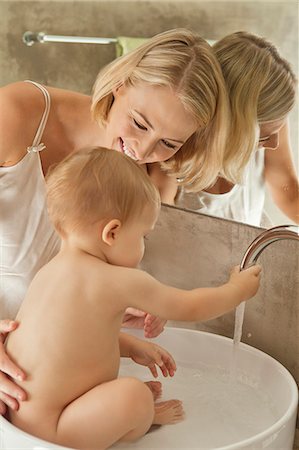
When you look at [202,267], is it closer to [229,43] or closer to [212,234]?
[212,234]

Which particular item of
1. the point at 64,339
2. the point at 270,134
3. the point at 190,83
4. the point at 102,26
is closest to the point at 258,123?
the point at 270,134

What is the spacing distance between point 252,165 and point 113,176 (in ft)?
1.04

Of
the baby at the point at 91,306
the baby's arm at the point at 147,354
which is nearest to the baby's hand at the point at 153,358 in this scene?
the baby's arm at the point at 147,354

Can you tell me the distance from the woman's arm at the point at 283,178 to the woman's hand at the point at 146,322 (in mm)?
316

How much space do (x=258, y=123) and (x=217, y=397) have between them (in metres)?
0.51

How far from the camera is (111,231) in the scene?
1215 millimetres

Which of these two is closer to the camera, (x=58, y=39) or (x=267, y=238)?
(x=267, y=238)

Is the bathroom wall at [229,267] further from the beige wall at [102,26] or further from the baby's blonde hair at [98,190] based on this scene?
the baby's blonde hair at [98,190]

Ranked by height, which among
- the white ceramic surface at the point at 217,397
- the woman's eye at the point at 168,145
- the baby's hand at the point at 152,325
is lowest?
the white ceramic surface at the point at 217,397

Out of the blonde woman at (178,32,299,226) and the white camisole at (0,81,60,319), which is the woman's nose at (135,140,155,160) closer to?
the blonde woman at (178,32,299,226)

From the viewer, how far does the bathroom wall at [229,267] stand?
147cm

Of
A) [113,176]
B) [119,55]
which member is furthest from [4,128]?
[113,176]

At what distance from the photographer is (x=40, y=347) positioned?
4.01 feet

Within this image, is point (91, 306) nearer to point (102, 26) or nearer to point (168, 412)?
point (168, 412)
